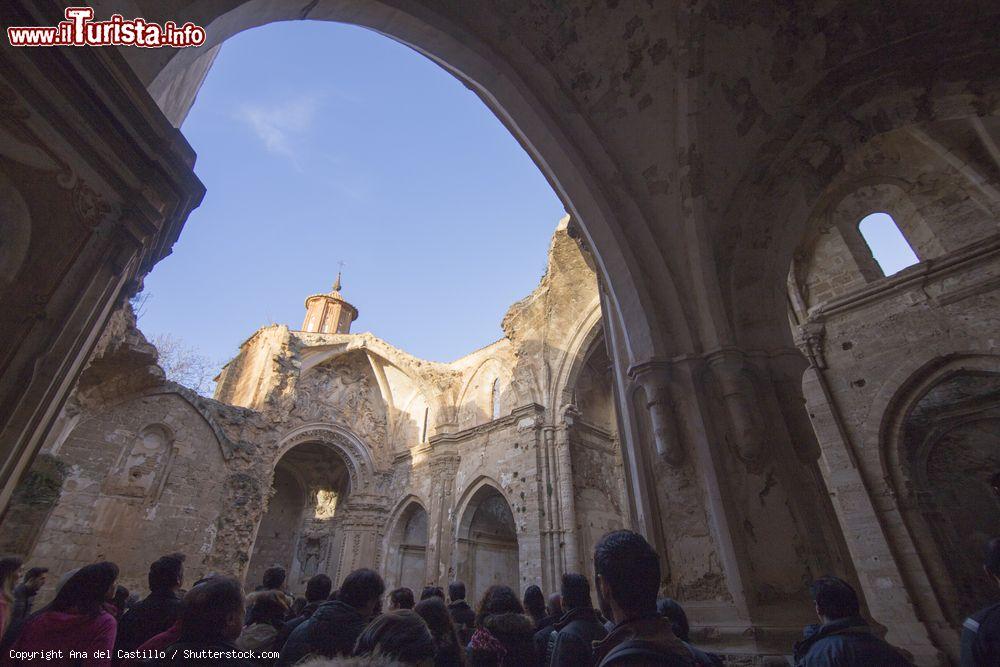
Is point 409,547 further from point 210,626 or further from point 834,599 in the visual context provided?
point 834,599

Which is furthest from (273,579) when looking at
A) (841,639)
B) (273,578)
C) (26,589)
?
(841,639)

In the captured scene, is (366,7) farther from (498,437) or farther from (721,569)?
(498,437)

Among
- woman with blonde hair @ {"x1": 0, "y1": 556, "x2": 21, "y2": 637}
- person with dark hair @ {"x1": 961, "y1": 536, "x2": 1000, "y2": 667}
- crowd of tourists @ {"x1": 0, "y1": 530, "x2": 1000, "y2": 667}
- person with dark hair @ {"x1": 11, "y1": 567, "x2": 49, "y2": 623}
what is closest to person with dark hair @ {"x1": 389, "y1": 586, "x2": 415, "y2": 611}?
crowd of tourists @ {"x1": 0, "y1": 530, "x2": 1000, "y2": 667}

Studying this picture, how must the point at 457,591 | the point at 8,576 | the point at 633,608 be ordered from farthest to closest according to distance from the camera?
the point at 457,591 → the point at 8,576 → the point at 633,608

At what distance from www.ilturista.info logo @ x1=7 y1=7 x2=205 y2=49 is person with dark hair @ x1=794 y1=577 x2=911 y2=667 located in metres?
3.96

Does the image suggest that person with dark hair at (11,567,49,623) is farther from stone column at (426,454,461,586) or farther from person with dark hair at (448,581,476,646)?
stone column at (426,454,461,586)

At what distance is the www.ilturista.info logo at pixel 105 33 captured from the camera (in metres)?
1.79

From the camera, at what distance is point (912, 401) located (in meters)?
7.23

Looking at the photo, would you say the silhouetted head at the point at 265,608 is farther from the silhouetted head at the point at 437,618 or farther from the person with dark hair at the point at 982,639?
the person with dark hair at the point at 982,639

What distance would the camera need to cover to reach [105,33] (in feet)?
6.66

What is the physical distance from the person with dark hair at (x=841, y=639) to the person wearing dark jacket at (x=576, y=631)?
2.91ft

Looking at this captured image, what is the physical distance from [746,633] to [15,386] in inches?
150

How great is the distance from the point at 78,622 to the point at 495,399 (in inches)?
552

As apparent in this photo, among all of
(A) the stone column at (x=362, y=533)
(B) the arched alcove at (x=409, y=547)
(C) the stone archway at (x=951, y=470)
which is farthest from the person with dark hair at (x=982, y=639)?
(A) the stone column at (x=362, y=533)
